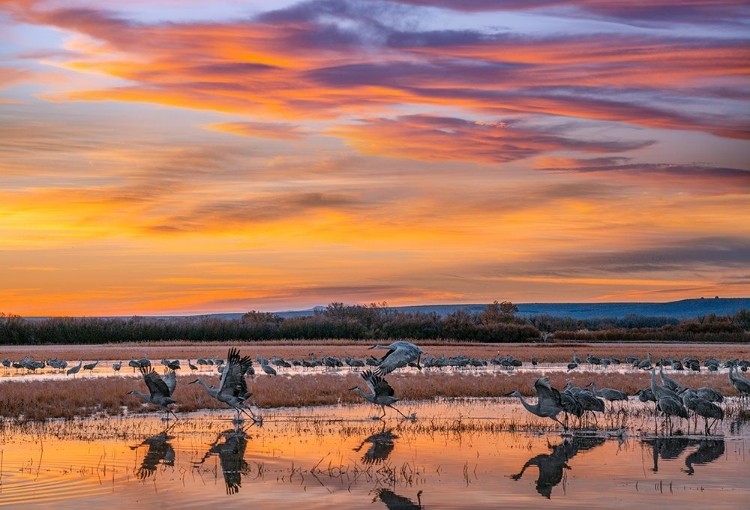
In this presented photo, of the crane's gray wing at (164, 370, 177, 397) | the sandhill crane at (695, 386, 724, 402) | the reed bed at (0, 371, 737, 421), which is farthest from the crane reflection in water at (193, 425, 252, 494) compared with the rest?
the sandhill crane at (695, 386, 724, 402)

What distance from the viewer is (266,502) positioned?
1241 cm

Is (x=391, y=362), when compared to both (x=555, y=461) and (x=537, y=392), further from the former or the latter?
(x=537, y=392)

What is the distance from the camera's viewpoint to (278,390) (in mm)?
27078

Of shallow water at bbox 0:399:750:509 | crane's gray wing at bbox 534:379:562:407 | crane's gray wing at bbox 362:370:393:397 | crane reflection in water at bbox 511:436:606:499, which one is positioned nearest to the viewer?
shallow water at bbox 0:399:750:509

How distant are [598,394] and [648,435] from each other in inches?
216

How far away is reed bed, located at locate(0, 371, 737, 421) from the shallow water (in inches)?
97.2

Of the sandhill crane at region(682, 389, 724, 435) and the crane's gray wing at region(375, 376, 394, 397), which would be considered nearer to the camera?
the sandhill crane at region(682, 389, 724, 435)

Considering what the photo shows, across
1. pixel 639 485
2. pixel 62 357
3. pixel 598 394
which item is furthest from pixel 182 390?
pixel 62 357

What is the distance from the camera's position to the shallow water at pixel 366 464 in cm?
1264

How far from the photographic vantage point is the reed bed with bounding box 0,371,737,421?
23297 mm

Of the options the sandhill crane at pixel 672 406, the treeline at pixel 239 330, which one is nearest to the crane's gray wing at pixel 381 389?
the sandhill crane at pixel 672 406

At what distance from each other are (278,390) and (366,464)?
12095mm

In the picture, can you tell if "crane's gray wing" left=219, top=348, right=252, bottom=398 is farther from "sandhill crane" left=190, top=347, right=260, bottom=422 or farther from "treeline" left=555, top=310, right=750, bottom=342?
"treeline" left=555, top=310, right=750, bottom=342

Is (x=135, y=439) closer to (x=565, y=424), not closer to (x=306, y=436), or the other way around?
(x=306, y=436)
